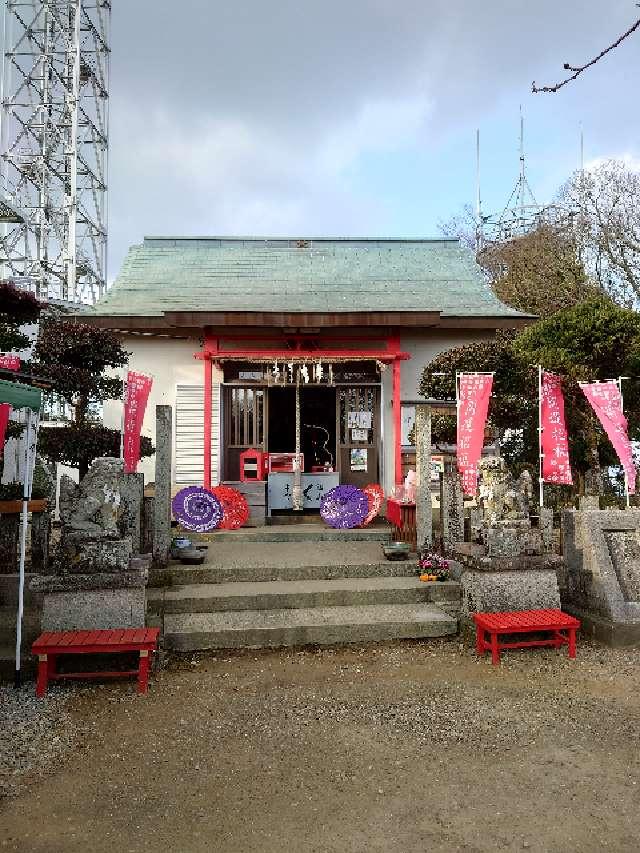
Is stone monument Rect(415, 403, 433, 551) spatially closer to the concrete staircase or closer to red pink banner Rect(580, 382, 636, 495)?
the concrete staircase

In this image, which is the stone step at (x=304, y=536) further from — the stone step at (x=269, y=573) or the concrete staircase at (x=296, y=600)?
the stone step at (x=269, y=573)

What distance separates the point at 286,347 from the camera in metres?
12.7

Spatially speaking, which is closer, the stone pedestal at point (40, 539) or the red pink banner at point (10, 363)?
the stone pedestal at point (40, 539)

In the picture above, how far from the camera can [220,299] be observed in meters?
13.6

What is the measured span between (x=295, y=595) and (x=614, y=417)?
17.2ft

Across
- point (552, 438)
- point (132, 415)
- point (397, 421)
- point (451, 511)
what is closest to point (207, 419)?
point (132, 415)

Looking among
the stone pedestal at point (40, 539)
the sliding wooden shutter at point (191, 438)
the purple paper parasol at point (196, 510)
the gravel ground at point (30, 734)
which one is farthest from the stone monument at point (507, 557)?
the sliding wooden shutter at point (191, 438)

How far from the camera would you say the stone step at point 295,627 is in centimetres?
695

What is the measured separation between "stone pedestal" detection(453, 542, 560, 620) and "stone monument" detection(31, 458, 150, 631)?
387 cm

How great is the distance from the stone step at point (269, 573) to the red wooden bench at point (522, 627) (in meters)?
1.80

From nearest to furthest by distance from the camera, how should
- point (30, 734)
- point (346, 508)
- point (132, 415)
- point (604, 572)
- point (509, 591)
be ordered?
1. point (30, 734)
2. point (509, 591)
3. point (604, 572)
4. point (132, 415)
5. point (346, 508)

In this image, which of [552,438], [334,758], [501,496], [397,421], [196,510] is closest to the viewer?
[334,758]

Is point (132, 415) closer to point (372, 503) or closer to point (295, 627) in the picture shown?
point (295, 627)

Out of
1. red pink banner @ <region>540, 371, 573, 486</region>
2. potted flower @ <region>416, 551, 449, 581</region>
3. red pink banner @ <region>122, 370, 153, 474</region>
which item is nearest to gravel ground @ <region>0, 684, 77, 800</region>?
red pink banner @ <region>122, 370, 153, 474</region>
